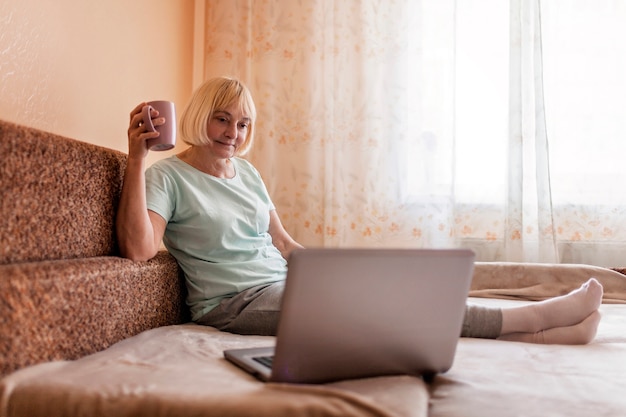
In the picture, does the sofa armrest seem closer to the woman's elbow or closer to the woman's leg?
the woman's elbow

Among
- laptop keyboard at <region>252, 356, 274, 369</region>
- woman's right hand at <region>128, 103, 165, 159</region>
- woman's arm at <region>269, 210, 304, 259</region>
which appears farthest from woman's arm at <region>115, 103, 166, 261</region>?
woman's arm at <region>269, 210, 304, 259</region>

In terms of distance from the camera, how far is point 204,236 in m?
1.54

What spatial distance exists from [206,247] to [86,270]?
1.52 feet

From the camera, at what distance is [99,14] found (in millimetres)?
1723

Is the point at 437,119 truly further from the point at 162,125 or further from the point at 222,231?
the point at 162,125

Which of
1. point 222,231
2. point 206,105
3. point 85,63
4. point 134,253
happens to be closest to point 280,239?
point 222,231

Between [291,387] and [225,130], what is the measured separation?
932 mm

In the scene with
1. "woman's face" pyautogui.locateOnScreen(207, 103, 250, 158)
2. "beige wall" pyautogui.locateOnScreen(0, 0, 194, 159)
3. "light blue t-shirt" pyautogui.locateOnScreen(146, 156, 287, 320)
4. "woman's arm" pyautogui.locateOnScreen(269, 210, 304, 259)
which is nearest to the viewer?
"beige wall" pyautogui.locateOnScreen(0, 0, 194, 159)

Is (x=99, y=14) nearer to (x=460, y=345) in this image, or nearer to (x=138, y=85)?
(x=138, y=85)

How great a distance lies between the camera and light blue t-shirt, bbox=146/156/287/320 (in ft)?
4.98

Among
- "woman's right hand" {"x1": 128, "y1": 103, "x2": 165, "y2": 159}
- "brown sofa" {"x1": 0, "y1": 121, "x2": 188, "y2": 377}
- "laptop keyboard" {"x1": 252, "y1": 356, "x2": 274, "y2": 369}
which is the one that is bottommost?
"laptop keyboard" {"x1": 252, "y1": 356, "x2": 274, "y2": 369}

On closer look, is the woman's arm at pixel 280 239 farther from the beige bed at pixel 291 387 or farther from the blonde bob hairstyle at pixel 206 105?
the beige bed at pixel 291 387

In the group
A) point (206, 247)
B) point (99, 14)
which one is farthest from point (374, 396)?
point (99, 14)

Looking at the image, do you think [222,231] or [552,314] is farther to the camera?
[222,231]
